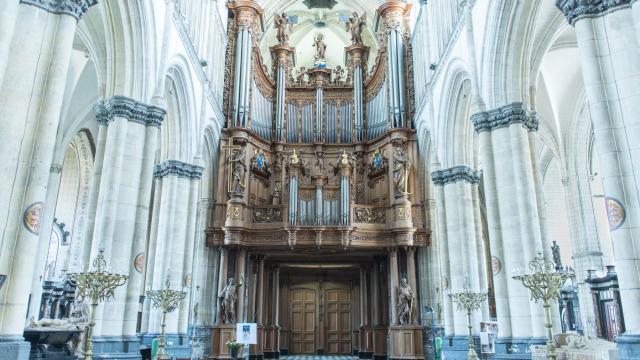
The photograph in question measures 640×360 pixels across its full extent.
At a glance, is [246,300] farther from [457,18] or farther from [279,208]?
[457,18]

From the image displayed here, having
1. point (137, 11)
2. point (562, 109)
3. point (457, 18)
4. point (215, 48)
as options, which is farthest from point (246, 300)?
point (562, 109)

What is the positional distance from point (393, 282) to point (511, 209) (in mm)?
7685

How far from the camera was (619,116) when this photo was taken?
749cm

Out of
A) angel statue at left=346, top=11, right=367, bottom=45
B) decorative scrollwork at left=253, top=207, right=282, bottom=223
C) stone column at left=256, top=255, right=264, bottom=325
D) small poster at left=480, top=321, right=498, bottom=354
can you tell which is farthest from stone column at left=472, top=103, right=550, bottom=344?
angel statue at left=346, top=11, right=367, bottom=45

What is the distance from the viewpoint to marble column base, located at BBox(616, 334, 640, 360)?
6.51 metres

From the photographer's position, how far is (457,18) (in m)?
14.6

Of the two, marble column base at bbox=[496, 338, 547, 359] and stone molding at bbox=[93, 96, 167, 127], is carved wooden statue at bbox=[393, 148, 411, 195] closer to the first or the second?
marble column base at bbox=[496, 338, 547, 359]

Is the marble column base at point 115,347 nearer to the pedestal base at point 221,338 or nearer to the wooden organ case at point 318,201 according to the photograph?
the pedestal base at point 221,338

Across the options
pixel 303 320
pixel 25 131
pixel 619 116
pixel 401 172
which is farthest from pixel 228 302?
pixel 619 116

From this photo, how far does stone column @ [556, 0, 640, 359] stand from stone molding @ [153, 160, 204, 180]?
11.9 meters

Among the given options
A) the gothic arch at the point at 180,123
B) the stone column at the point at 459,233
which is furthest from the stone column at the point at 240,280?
the stone column at the point at 459,233

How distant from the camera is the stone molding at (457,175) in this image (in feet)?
53.1

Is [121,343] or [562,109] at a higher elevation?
[562,109]

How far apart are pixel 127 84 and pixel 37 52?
4.35 metres
